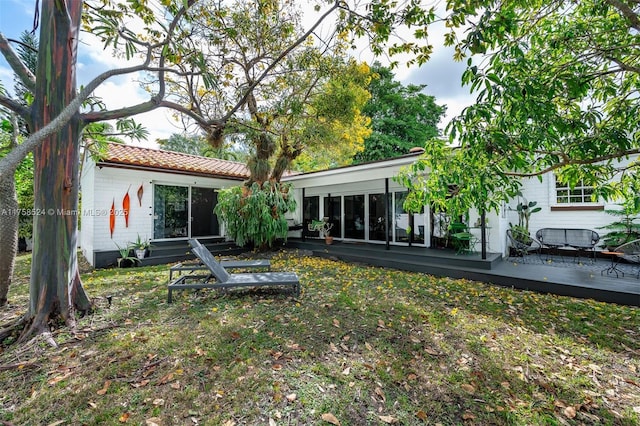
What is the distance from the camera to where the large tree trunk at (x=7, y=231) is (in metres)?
4.89

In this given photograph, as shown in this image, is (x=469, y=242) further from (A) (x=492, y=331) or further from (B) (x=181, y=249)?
(B) (x=181, y=249)

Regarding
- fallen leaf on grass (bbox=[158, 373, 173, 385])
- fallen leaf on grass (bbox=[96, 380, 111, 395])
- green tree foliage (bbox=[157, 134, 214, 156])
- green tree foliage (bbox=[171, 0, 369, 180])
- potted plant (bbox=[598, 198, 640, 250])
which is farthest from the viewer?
green tree foliage (bbox=[157, 134, 214, 156])

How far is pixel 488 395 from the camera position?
9.33 ft

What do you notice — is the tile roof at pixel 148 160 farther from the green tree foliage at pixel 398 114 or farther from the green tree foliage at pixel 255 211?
the green tree foliage at pixel 398 114

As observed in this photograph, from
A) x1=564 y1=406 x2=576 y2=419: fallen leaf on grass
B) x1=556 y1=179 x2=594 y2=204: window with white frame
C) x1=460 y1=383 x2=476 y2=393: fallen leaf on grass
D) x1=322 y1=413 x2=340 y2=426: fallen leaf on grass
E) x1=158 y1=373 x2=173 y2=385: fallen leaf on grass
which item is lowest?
x1=564 y1=406 x2=576 y2=419: fallen leaf on grass

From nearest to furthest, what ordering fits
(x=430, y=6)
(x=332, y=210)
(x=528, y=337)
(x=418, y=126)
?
1. (x=528, y=337)
2. (x=430, y=6)
3. (x=332, y=210)
4. (x=418, y=126)

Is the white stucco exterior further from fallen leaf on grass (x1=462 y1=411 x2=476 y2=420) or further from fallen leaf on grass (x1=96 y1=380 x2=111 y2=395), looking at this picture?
fallen leaf on grass (x1=462 y1=411 x2=476 y2=420)

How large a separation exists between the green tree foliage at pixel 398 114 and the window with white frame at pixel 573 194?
13943mm

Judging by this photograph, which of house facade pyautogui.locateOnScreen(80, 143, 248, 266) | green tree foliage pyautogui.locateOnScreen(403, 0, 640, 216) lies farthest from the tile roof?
green tree foliage pyautogui.locateOnScreen(403, 0, 640, 216)

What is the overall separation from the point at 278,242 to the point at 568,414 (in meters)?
10.9

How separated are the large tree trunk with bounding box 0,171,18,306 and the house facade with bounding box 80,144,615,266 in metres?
3.91

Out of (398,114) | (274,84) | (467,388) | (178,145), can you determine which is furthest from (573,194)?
(178,145)

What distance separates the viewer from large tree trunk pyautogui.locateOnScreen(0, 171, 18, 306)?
4.89 meters

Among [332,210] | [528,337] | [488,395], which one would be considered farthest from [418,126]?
[488,395]
